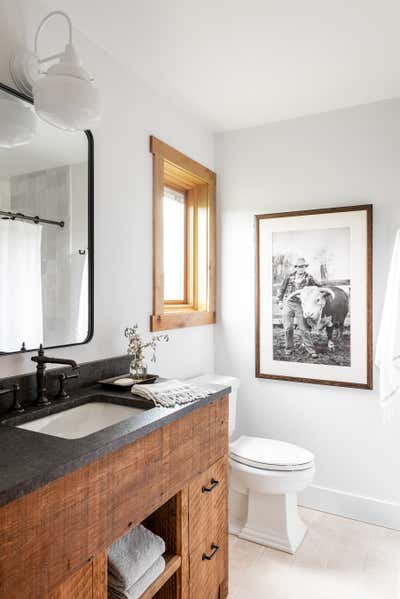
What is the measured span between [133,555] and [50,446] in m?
0.56

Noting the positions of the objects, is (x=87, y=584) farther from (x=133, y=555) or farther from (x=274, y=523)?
(x=274, y=523)

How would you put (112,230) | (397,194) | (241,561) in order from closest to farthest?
(112,230), (241,561), (397,194)

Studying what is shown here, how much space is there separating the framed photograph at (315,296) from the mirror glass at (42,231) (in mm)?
1328

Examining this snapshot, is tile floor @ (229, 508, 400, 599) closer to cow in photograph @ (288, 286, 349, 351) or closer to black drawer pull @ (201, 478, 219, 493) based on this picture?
black drawer pull @ (201, 478, 219, 493)

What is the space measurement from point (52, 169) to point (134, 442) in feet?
3.57

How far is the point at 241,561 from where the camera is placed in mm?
2201

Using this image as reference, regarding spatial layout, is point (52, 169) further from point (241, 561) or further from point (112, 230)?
point (241, 561)

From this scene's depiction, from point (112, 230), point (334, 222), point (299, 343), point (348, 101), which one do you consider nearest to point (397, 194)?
point (334, 222)

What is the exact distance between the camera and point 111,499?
121cm

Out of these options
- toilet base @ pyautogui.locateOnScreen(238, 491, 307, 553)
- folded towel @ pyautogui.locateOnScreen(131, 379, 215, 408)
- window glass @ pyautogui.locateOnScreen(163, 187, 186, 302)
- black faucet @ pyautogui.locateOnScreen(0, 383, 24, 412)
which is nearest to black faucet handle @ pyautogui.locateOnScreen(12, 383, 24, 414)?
black faucet @ pyautogui.locateOnScreen(0, 383, 24, 412)

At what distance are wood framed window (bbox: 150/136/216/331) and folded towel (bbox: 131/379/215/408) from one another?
2.89ft

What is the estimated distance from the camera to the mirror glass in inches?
59.9

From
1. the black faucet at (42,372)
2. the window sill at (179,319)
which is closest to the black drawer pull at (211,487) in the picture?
the black faucet at (42,372)

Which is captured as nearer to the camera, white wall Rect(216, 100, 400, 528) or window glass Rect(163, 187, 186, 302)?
white wall Rect(216, 100, 400, 528)
